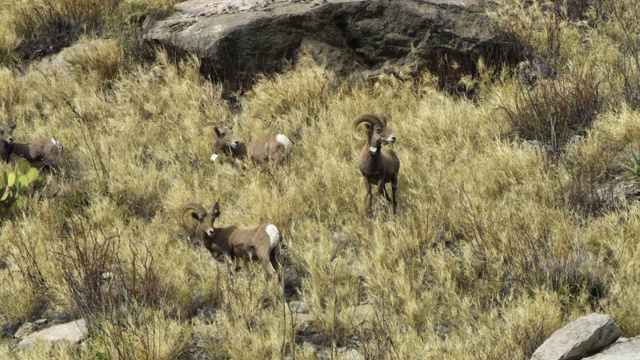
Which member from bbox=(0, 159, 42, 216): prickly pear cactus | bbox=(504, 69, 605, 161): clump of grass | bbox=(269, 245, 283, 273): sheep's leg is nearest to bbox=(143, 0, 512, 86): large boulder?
bbox=(504, 69, 605, 161): clump of grass

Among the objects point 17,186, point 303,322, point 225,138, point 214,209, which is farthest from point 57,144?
point 303,322

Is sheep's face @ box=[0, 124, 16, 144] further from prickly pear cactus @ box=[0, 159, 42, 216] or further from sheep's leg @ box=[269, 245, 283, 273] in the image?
sheep's leg @ box=[269, 245, 283, 273]

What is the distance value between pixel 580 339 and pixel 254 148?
551 cm

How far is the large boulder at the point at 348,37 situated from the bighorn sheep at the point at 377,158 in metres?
3.77

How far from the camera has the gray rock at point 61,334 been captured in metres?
6.88

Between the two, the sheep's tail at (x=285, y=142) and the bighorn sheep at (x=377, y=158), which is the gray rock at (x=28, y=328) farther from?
the sheep's tail at (x=285, y=142)

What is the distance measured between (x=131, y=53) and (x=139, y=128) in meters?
2.29

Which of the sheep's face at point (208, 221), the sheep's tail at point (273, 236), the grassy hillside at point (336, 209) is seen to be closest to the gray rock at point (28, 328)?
the grassy hillside at point (336, 209)

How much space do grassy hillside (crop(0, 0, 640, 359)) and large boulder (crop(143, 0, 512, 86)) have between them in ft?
1.18

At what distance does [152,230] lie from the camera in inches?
344

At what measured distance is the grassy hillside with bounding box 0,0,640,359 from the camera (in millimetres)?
6621

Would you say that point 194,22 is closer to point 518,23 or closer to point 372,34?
point 372,34

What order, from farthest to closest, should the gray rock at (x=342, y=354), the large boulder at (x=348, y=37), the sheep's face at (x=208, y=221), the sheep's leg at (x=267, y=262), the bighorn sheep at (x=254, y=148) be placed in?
the large boulder at (x=348, y=37), the bighorn sheep at (x=254, y=148), the sheep's face at (x=208, y=221), the sheep's leg at (x=267, y=262), the gray rock at (x=342, y=354)

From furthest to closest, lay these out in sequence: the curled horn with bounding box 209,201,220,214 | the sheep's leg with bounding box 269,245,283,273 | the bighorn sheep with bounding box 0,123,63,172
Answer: the bighorn sheep with bounding box 0,123,63,172, the curled horn with bounding box 209,201,220,214, the sheep's leg with bounding box 269,245,283,273
